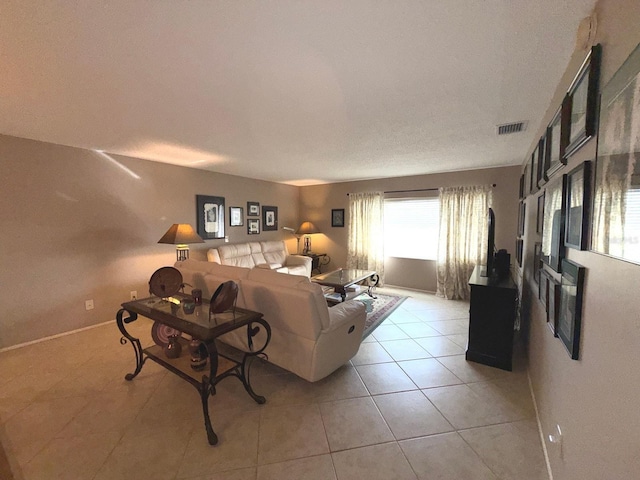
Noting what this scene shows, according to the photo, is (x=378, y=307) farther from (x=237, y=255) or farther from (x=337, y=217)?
(x=237, y=255)

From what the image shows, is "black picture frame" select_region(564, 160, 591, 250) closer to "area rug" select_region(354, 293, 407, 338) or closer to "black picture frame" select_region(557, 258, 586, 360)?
"black picture frame" select_region(557, 258, 586, 360)

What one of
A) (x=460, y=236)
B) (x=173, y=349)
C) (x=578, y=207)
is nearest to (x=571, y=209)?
(x=578, y=207)

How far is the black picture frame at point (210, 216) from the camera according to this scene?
4.48m

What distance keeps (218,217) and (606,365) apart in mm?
4929

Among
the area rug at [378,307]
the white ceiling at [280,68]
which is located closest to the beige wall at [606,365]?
the white ceiling at [280,68]

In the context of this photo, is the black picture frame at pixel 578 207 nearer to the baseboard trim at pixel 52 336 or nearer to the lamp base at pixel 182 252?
the lamp base at pixel 182 252

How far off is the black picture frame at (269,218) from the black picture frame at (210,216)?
1050mm

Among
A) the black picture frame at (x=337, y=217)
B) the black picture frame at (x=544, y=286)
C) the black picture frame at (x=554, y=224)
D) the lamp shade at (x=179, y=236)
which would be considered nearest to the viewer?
the black picture frame at (x=554, y=224)

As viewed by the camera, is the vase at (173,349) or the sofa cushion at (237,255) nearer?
the vase at (173,349)

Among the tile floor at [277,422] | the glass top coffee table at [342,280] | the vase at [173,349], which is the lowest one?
the tile floor at [277,422]

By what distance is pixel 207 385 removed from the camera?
1.73 metres

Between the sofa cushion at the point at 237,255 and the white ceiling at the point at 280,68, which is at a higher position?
the white ceiling at the point at 280,68

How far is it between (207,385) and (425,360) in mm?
2053

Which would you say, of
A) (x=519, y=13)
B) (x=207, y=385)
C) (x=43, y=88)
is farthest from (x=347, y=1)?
(x=207, y=385)
